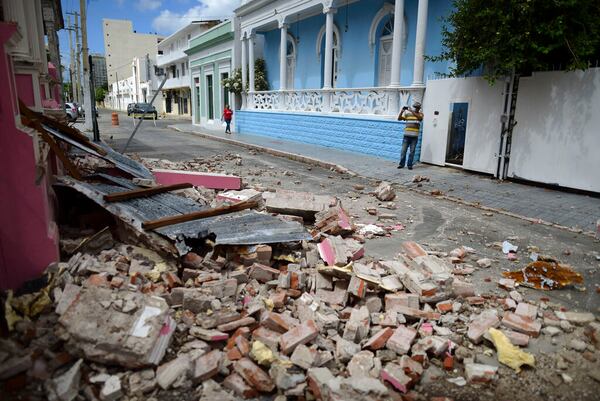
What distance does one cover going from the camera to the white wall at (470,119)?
29.0 ft

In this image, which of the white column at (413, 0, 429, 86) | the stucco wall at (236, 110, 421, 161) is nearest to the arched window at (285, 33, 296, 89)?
the stucco wall at (236, 110, 421, 161)

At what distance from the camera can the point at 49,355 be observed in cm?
266

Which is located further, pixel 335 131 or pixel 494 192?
pixel 335 131

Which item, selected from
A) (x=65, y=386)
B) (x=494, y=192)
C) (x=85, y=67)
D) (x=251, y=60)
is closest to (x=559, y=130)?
(x=494, y=192)

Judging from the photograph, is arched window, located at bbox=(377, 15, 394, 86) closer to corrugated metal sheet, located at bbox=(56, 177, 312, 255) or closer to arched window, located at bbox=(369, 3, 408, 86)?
arched window, located at bbox=(369, 3, 408, 86)

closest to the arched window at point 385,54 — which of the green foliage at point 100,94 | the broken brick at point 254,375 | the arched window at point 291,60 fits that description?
the arched window at point 291,60

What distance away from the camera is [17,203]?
324cm

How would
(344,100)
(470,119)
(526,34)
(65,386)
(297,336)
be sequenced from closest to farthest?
(65,386)
(297,336)
(526,34)
(470,119)
(344,100)

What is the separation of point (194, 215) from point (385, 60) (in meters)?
11.9

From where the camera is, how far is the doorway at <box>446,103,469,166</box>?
9.88 metres

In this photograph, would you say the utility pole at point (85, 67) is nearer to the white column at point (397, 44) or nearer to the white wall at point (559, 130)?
the white column at point (397, 44)

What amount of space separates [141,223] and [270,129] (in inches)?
591

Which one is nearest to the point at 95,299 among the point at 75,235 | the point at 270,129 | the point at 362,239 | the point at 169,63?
the point at 75,235

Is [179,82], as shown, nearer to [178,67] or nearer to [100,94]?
[178,67]
